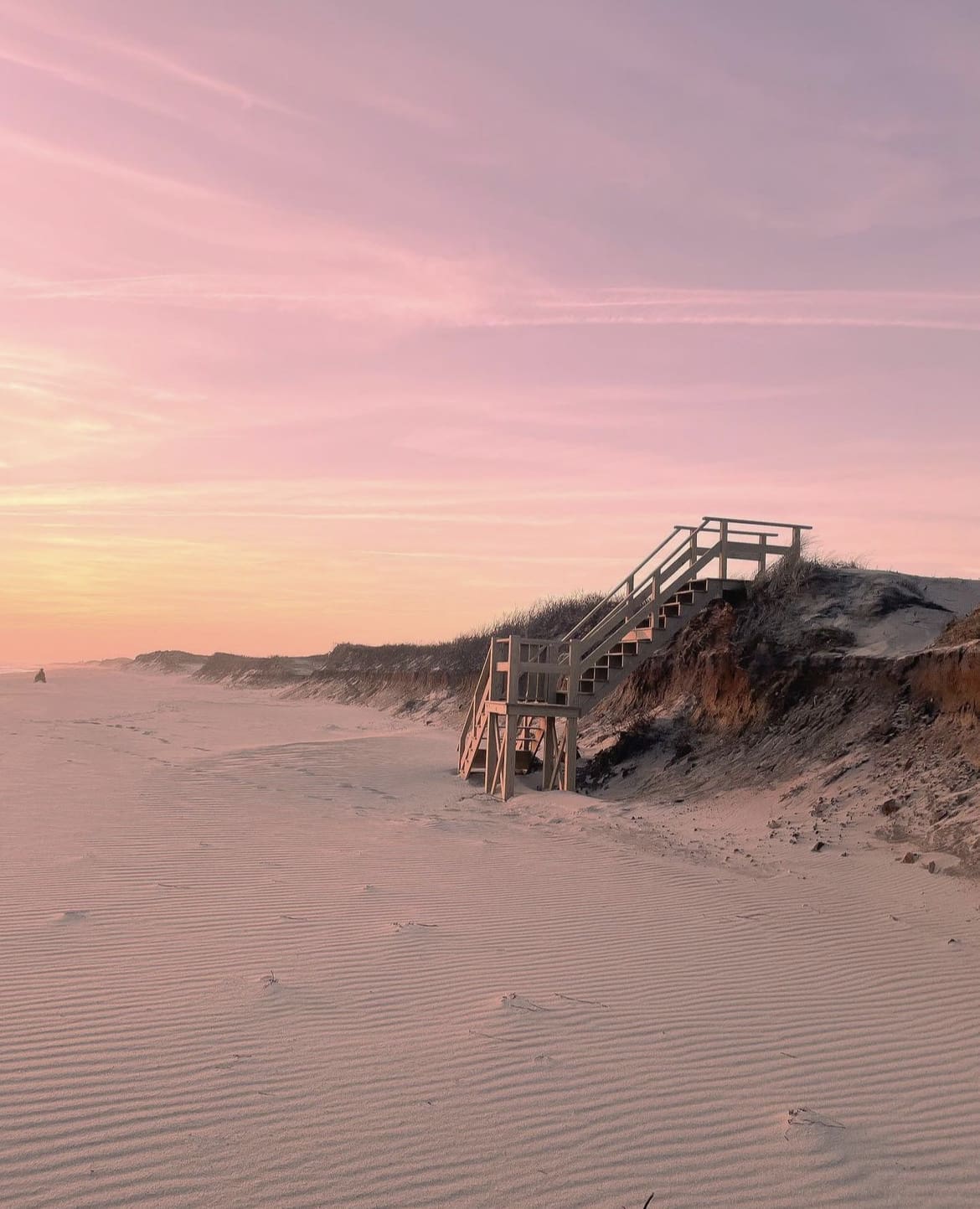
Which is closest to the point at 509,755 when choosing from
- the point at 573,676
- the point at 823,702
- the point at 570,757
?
the point at 570,757

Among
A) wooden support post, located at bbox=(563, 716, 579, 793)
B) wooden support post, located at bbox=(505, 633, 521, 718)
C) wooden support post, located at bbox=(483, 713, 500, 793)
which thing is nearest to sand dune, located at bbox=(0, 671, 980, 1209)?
wooden support post, located at bbox=(563, 716, 579, 793)

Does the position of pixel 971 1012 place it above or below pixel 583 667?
below

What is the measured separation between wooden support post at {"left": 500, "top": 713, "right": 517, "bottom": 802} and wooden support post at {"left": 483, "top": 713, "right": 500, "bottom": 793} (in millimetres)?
967

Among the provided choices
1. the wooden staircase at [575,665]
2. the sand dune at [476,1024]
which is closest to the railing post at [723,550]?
the wooden staircase at [575,665]

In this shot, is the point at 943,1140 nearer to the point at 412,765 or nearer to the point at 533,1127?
the point at 533,1127

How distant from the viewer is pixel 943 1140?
509 centimetres

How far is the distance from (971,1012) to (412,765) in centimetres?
1640

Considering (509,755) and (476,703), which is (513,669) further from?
(476,703)

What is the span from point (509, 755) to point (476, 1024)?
38.1ft

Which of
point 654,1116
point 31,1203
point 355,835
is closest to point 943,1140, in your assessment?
point 654,1116

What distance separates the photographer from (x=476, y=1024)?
6.29 metres

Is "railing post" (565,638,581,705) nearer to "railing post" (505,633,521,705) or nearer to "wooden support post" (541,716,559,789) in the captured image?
"wooden support post" (541,716,559,789)

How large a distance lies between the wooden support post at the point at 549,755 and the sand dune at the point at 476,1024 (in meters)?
5.07

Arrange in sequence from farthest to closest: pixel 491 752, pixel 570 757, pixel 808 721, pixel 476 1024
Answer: pixel 491 752
pixel 570 757
pixel 808 721
pixel 476 1024
